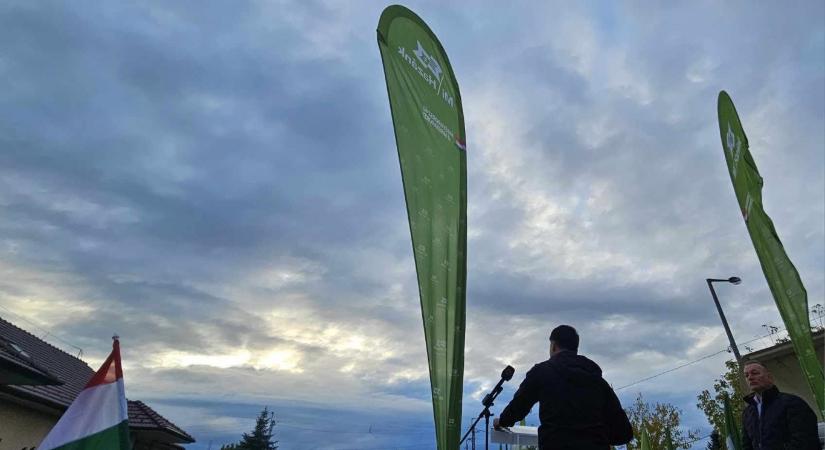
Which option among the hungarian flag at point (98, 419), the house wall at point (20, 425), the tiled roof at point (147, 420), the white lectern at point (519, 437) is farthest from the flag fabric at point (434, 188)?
the tiled roof at point (147, 420)

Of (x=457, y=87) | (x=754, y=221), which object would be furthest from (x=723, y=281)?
(x=457, y=87)

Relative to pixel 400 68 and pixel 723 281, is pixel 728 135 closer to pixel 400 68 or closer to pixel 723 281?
pixel 400 68

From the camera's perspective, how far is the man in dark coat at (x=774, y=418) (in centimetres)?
406

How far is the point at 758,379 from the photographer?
451 centimetres

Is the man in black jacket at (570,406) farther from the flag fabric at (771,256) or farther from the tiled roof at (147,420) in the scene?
the tiled roof at (147,420)

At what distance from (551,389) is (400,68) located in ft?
13.3

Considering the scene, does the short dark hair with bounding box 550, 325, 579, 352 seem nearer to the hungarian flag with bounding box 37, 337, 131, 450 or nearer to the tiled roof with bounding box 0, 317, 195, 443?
the hungarian flag with bounding box 37, 337, 131, 450

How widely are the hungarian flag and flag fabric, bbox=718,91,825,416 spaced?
22.5 feet

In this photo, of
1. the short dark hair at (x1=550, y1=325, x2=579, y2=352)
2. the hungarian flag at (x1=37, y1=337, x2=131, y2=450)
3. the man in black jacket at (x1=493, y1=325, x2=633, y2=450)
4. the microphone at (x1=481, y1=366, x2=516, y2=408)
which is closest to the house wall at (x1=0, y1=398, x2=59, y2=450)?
the hungarian flag at (x1=37, y1=337, x2=131, y2=450)

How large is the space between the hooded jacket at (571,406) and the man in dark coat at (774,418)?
185 centimetres

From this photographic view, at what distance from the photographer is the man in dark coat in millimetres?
4059

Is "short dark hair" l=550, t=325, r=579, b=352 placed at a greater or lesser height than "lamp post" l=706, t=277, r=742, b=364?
lesser

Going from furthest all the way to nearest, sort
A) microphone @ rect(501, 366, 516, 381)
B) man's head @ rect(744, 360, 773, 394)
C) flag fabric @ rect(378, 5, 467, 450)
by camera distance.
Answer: flag fabric @ rect(378, 5, 467, 450)
man's head @ rect(744, 360, 773, 394)
microphone @ rect(501, 366, 516, 381)

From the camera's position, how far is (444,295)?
5137mm
